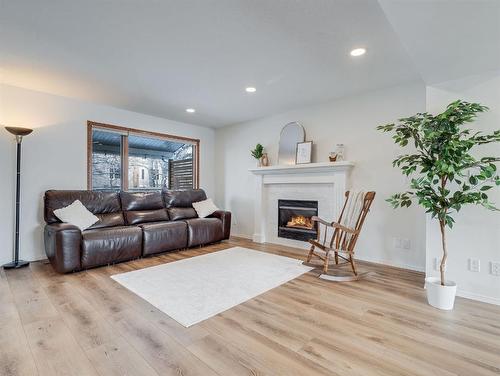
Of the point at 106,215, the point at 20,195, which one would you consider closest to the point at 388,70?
the point at 106,215

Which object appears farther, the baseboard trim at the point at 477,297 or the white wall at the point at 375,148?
the white wall at the point at 375,148

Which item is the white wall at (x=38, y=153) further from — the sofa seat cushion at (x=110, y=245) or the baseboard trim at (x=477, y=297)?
the baseboard trim at (x=477, y=297)

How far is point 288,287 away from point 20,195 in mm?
3786

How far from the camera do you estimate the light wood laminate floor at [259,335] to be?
149cm

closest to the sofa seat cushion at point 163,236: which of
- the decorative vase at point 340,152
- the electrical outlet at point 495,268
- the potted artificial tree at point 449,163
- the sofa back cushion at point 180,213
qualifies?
the sofa back cushion at point 180,213

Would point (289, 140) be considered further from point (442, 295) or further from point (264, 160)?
point (442, 295)

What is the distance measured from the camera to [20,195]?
11.6 feet

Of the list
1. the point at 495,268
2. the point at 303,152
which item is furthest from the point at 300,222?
the point at 495,268

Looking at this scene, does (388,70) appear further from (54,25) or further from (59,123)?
(59,123)

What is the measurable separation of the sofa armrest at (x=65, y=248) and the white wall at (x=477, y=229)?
4.01m

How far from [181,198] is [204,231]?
886 millimetres

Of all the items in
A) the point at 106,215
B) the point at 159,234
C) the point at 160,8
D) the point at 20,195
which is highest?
the point at 160,8

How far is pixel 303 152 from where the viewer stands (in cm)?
437

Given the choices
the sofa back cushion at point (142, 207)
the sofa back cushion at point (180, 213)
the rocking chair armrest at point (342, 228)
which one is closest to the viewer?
the rocking chair armrest at point (342, 228)
